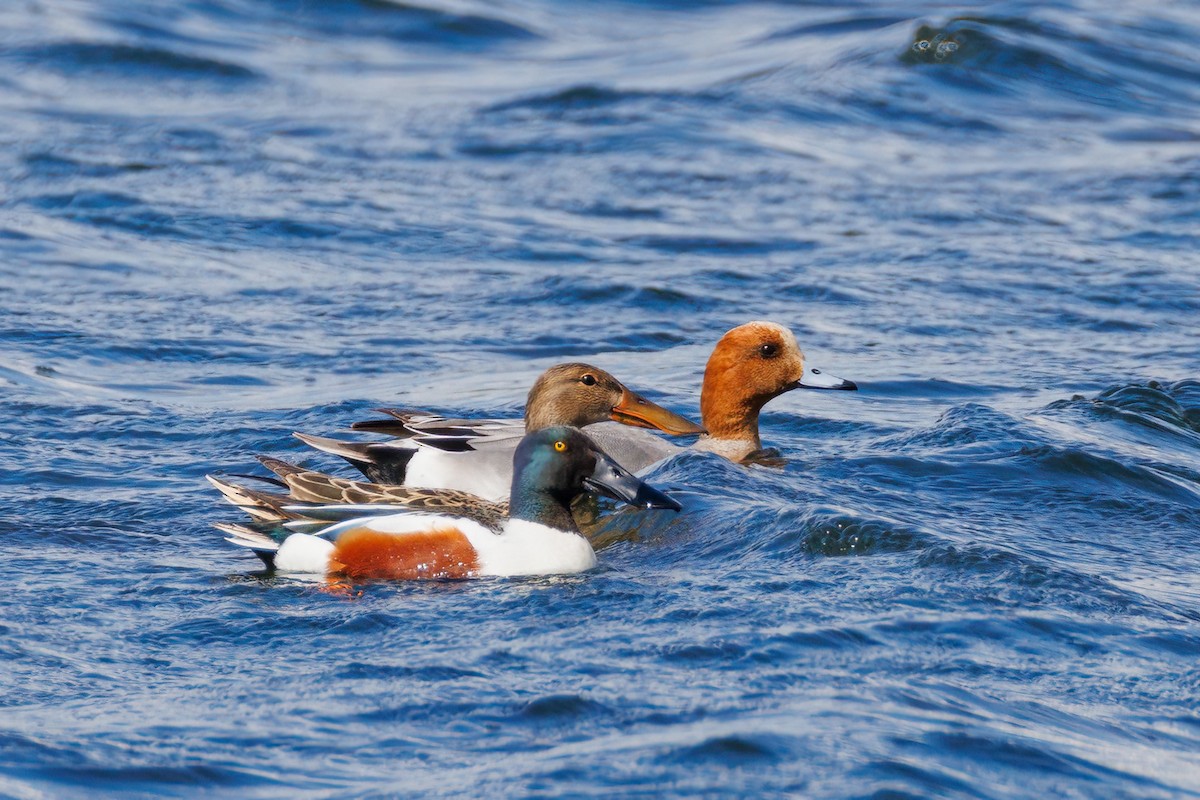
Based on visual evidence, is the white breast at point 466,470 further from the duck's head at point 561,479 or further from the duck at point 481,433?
the duck's head at point 561,479

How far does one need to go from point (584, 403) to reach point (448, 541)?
88.7 inches

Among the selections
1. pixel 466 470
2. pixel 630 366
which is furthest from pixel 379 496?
pixel 630 366

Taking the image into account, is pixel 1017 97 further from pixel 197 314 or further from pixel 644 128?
pixel 197 314

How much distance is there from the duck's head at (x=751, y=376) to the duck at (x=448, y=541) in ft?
8.29

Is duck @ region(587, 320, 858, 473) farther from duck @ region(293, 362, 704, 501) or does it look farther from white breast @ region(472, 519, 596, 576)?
white breast @ region(472, 519, 596, 576)

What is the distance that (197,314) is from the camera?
39.2 ft

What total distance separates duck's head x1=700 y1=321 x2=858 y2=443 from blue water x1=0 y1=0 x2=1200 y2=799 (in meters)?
0.32

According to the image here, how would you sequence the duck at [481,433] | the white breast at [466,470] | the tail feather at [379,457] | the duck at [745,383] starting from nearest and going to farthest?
1. the tail feather at [379,457]
2. the duck at [481,433]
3. the white breast at [466,470]
4. the duck at [745,383]

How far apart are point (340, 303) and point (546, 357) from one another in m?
1.82

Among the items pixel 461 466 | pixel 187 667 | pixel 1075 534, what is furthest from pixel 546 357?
pixel 187 667

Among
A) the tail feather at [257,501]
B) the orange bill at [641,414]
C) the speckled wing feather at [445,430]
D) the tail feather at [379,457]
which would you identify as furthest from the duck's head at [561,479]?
the orange bill at [641,414]

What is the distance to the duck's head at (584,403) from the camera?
8.92 m

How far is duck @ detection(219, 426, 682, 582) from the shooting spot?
6.88 metres

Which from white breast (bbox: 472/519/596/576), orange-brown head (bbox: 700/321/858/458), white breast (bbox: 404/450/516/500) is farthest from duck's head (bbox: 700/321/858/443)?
white breast (bbox: 472/519/596/576)
